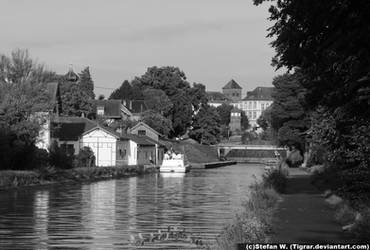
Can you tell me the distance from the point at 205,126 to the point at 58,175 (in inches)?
3372

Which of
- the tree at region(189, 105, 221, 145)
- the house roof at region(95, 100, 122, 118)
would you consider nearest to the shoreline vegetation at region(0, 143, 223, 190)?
the house roof at region(95, 100, 122, 118)

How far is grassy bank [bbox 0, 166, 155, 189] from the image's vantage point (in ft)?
163

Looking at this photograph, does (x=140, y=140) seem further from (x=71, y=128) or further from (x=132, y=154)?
(x=71, y=128)

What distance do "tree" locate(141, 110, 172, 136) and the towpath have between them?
8968 centimetres

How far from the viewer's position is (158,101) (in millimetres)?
134000

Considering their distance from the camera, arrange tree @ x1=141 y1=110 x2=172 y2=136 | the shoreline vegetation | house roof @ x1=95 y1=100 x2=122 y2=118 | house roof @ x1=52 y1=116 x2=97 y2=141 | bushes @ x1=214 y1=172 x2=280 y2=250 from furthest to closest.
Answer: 1. house roof @ x1=95 y1=100 x2=122 y2=118
2. tree @ x1=141 y1=110 x2=172 y2=136
3. house roof @ x1=52 y1=116 x2=97 y2=141
4. the shoreline vegetation
5. bushes @ x1=214 y1=172 x2=280 y2=250

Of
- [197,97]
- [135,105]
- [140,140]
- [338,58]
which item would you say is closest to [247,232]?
[338,58]

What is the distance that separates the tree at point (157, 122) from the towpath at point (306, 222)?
294 feet

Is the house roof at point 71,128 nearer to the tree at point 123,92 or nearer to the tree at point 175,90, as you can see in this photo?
the tree at point 175,90

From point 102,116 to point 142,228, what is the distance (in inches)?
4324

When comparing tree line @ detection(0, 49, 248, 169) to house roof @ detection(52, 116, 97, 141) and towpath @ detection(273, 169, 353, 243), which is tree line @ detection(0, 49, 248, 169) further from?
towpath @ detection(273, 169, 353, 243)

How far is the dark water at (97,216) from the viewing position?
829 inches

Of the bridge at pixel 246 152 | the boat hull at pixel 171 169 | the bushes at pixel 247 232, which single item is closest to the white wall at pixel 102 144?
the boat hull at pixel 171 169

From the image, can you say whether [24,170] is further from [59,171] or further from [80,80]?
[80,80]
